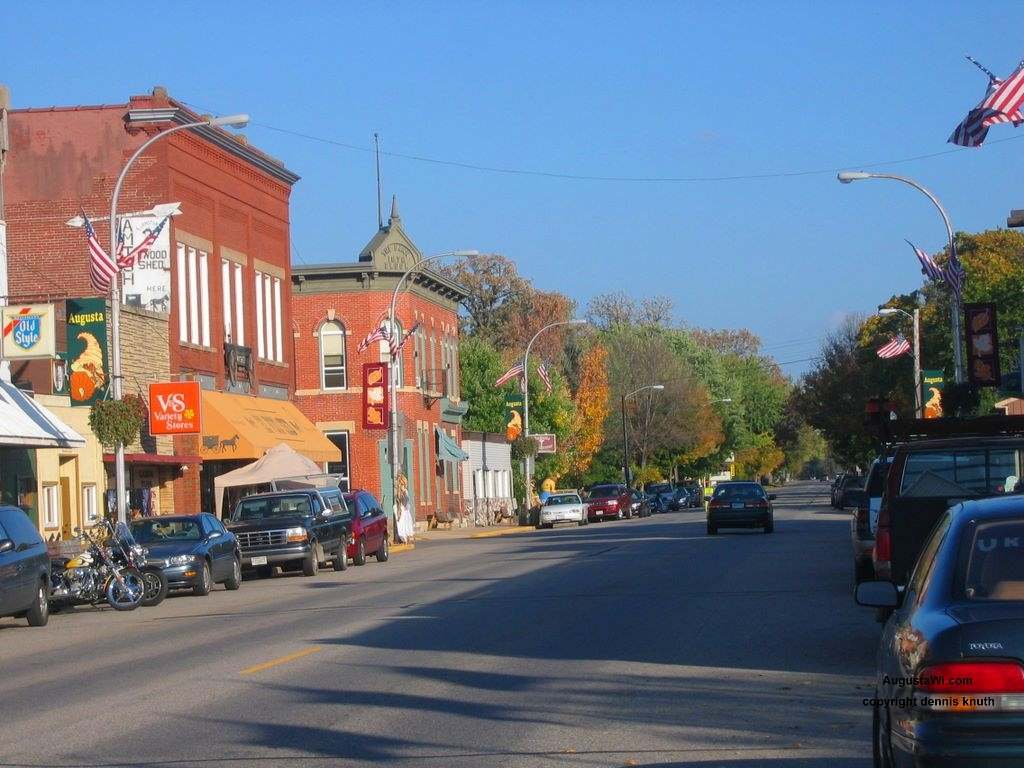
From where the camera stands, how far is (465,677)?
1277cm

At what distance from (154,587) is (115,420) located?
542 centimetres

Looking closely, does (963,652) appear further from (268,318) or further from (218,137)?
(268,318)

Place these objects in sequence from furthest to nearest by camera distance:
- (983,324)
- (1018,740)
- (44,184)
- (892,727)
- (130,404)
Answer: (44,184) → (983,324) → (130,404) → (892,727) → (1018,740)

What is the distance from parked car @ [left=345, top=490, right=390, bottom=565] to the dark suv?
97 cm

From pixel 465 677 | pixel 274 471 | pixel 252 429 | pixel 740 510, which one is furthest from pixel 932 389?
pixel 465 677

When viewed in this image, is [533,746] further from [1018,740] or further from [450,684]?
[1018,740]

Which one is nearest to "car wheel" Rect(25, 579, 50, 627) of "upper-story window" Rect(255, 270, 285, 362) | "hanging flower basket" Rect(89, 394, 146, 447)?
"hanging flower basket" Rect(89, 394, 146, 447)

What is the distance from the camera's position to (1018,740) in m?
5.37

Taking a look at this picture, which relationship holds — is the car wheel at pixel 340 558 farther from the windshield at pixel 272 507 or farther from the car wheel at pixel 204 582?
the car wheel at pixel 204 582

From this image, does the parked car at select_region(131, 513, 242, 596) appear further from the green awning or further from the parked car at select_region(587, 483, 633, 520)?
the parked car at select_region(587, 483, 633, 520)

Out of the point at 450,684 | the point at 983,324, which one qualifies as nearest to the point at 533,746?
the point at 450,684

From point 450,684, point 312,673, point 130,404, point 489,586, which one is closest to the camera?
Answer: point 450,684

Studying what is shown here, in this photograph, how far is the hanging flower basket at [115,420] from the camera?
93.7 ft

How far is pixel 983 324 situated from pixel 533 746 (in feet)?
98.7
